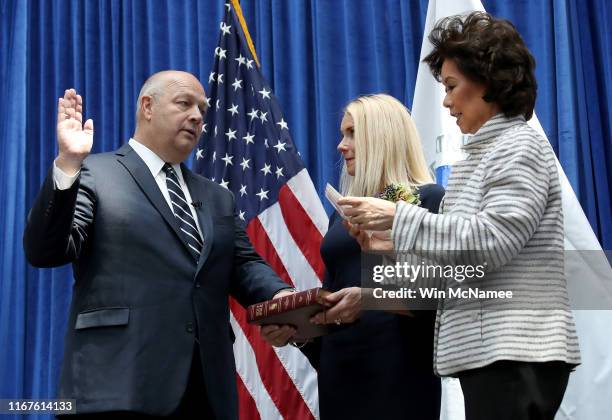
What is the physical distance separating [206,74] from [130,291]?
7.49 ft

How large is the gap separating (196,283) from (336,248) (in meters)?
0.45

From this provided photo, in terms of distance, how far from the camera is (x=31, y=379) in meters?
4.37

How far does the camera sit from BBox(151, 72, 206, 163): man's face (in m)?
2.79

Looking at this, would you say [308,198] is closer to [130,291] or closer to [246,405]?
[246,405]

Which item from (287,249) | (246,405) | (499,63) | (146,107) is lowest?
(246,405)

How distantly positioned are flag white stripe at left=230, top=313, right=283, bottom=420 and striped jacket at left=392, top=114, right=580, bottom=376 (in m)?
1.83

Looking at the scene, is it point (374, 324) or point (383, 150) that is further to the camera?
point (383, 150)

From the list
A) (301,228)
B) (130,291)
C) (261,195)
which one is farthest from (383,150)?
(261,195)

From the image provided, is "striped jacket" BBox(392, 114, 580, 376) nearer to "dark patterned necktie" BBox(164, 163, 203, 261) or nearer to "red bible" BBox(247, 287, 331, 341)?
"red bible" BBox(247, 287, 331, 341)

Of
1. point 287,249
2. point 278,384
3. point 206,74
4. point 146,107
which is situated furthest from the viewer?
point 206,74

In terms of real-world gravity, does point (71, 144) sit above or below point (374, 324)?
above

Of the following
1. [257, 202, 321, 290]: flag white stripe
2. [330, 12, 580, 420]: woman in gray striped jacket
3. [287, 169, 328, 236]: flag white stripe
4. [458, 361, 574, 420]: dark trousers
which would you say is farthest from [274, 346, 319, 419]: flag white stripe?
[458, 361, 574, 420]: dark trousers

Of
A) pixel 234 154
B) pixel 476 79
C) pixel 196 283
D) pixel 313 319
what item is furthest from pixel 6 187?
pixel 476 79

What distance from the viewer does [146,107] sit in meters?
2.88
